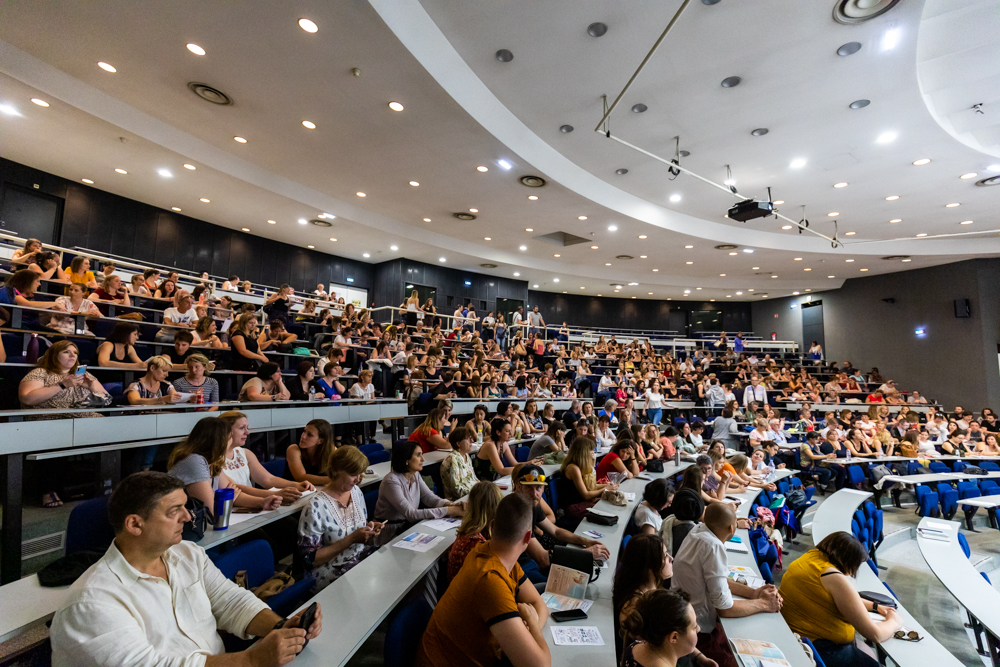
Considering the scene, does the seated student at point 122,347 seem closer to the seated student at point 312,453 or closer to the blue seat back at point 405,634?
the seated student at point 312,453

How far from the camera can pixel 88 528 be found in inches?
82.9

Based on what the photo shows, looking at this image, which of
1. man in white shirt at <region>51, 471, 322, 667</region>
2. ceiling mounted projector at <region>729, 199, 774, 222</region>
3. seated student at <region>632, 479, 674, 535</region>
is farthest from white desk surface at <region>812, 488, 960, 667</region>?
ceiling mounted projector at <region>729, 199, 774, 222</region>

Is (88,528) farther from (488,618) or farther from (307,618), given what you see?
(488,618)

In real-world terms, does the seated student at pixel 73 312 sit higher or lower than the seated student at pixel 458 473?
higher

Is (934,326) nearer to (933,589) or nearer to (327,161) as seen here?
(933,589)

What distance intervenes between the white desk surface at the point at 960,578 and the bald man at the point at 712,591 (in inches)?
62.0

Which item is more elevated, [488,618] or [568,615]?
[488,618]

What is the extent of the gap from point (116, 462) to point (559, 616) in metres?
3.19

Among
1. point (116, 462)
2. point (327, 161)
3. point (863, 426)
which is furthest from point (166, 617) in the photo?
point (863, 426)

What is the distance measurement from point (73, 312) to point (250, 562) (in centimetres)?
454

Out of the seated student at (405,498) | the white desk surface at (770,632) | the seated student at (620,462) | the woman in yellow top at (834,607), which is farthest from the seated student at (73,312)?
the woman in yellow top at (834,607)

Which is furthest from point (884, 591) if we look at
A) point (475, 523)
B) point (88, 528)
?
point (88, 528)

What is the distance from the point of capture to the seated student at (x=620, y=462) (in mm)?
5114

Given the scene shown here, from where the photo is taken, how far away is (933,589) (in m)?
4.57
